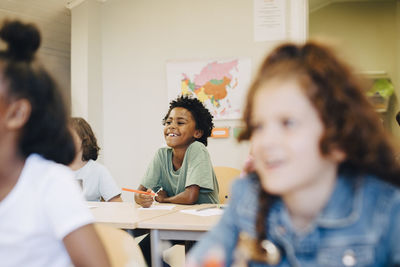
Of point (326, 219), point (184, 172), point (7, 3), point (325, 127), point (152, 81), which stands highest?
point (7, 3)

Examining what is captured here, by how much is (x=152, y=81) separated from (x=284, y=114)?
324 cm

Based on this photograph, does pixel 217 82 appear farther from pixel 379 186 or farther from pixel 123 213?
pixel 379 186

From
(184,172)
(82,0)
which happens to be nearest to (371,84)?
(184,172)

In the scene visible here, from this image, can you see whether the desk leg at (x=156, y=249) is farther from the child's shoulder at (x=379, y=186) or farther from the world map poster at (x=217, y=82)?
the world map poster at (x=217, y=82)

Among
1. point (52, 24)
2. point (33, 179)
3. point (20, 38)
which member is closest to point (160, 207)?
point (33, 179)

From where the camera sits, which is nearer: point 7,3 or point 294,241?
point 294,241

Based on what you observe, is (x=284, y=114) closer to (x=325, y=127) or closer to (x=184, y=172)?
(x=325, y=127)

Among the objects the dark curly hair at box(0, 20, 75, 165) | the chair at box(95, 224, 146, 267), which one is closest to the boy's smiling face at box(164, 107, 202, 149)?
the chair at box(95, 224, 146, 267)

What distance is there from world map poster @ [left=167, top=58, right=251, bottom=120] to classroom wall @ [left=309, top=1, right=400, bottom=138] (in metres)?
2.01

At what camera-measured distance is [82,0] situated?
12.5 ft

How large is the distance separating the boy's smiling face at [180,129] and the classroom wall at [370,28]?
9.87 ft

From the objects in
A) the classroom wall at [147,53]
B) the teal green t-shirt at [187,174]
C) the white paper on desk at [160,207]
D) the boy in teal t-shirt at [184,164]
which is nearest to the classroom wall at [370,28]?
the classroom wall at [147,53]

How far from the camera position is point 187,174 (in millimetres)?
2438

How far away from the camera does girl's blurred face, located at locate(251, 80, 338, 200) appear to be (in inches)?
26.1
